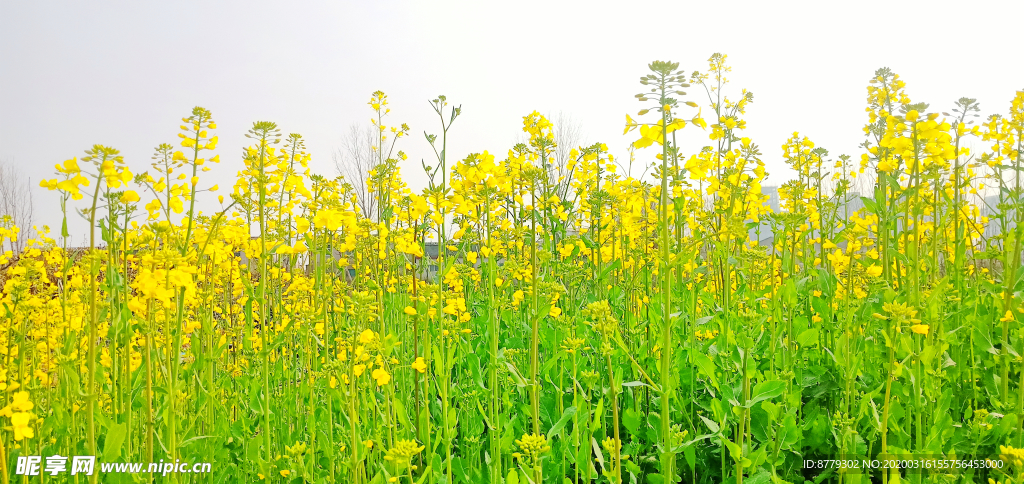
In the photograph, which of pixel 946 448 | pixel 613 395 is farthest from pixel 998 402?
pixel 613 395

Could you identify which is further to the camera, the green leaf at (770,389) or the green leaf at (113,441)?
the green leaf at (770,389)

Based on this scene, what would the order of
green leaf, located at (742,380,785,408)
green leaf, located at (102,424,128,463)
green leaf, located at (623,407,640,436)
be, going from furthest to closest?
green leaf, located at (623,407,640,436)
green leaf, located at (742,380,785,408)
green leaf, located at (102,424,128,463)

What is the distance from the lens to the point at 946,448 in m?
2.31

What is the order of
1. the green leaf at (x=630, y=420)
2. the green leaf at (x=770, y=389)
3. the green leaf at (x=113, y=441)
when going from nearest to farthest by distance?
1. the green leaf at (x=113, y=441)
2. the green leaf at (x=770, y=389)
3. the green leaf at (x=630, y=420)

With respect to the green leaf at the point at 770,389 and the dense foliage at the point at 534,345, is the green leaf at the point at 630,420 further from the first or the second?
the green leaf at the point at 770,389

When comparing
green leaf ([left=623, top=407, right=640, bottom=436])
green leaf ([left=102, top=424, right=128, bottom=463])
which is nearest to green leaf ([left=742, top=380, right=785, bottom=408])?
green leaf ([left=623, top=407, right=640, bottom=436])

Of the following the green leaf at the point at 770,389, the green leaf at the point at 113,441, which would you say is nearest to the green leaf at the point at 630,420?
the green leaf at the point at 770,389

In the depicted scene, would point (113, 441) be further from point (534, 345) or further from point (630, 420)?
point (630, 420)

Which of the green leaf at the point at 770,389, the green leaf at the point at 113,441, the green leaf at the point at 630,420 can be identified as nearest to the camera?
the green leaf at the point at 113,441

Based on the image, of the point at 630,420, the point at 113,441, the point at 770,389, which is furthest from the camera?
the point at 630,420

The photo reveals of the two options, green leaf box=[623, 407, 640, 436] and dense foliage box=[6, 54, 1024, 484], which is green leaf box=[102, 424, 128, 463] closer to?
dense foliage box=[6, 54, 1024, 484]

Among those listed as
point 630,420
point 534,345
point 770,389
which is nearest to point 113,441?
point 534,345

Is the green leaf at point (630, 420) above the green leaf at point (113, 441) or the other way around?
the other way around

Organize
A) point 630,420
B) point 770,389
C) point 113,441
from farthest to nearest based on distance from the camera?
point 630,420, point 770,389, point 113,441
